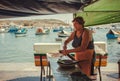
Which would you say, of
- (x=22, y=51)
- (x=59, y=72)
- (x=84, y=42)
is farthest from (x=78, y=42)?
(x=22, y=51)

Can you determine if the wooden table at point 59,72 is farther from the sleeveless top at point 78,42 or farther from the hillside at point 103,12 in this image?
the hillside at point 103,12

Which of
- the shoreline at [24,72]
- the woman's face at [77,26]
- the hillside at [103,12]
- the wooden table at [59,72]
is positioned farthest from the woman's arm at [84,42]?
the shoreline at [24,72]

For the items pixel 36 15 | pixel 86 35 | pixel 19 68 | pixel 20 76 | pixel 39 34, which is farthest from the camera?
pixel 39 34

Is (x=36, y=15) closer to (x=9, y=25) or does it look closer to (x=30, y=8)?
(x=30, y=8)

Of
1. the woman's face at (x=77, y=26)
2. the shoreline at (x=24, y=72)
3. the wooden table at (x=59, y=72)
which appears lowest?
the shoreline at (x=24, y=72)

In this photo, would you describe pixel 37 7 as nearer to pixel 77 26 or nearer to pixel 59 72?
pixel 77 26

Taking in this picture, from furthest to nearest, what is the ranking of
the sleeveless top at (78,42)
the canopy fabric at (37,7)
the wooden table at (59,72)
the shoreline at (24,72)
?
the shoreline at (24,72), the sleeveless top at (78,42), the canopy fabric at (37,7), the wooden table at (59,72)

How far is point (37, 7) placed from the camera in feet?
17.5

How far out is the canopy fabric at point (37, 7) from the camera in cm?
520

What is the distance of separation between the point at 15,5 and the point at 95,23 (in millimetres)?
1745

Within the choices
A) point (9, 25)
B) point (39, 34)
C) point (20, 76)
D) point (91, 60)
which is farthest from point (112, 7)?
point (9, 25)

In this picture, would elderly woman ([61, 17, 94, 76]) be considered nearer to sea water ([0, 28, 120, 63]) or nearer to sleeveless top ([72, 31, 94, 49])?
sleeveless top ([72, 31, 94, 49])

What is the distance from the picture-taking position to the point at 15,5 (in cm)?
524

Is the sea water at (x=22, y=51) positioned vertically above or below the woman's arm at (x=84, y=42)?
below
